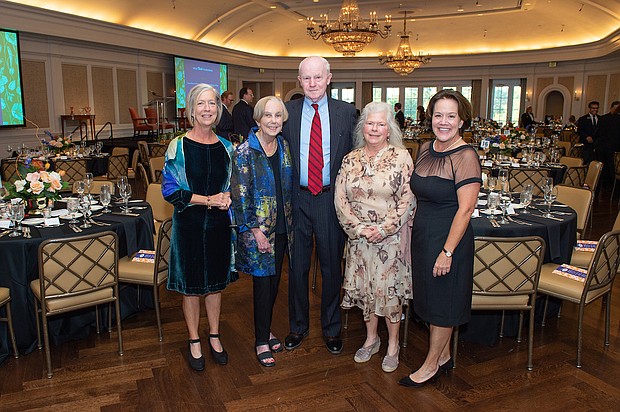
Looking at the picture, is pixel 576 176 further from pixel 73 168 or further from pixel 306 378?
pixel 73 168

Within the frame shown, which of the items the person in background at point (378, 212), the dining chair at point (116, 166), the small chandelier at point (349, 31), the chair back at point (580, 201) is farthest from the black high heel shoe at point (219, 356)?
the small chandelier at point (349, 31)

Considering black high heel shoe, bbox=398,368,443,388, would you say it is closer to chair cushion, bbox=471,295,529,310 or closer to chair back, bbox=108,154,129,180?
chair cushion, bbox=471,295,529,310

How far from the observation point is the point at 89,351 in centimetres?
357

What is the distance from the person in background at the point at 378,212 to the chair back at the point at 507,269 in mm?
488

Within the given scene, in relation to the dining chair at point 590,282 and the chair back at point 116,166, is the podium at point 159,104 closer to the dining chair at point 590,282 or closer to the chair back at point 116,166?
the chair back at point 116,166

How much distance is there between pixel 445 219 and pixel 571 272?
141 centimetres

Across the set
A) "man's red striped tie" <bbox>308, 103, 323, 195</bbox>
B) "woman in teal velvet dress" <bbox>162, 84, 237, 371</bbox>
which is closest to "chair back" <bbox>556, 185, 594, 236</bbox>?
"man's red striped tie" <bbox>308, 103, 323, 195</bbox>

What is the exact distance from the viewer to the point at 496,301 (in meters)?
3.29

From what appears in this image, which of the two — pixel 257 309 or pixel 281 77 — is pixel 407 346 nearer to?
pixel 257 309

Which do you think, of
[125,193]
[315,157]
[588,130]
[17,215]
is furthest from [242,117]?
[588,130]

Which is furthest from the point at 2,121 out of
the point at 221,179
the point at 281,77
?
the point at 281,77

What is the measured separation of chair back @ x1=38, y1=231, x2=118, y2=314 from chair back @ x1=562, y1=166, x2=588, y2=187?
5.51 metres

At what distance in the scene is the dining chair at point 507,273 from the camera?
318cm

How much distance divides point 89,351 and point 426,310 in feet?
7.56
